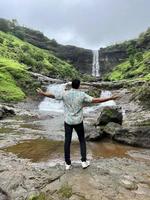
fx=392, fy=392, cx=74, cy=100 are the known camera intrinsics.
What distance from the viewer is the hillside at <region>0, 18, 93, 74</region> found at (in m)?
145

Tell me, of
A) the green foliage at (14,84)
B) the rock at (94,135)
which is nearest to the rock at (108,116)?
the rock at (94,135)

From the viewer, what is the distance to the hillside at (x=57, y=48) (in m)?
145

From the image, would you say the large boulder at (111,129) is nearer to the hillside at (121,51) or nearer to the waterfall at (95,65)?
the hillside at (121,51)

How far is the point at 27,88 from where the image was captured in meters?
64.6

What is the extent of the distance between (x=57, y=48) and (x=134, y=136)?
146062 millimetres

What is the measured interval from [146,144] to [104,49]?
141 meters

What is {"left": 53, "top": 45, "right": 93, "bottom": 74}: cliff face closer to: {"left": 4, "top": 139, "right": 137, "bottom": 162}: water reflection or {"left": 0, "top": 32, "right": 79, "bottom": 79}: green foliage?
{"left": 0, "top": 32, "right": 79, "bottom": 79}: green foliage

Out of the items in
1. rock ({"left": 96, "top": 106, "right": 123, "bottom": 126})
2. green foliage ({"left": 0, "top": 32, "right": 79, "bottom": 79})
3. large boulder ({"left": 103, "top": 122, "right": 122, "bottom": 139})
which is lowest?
large boulder ({"left": 103, "top": 122, "right": 122, "bottom": 139})

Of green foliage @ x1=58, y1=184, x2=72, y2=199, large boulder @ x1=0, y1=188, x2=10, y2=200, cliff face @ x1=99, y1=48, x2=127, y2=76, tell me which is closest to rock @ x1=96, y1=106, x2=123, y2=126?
green foliage @ x1=58, y1=184, x2=72, y2=199

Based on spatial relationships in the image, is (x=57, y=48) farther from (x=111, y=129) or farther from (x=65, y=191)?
(x=65, y=191)

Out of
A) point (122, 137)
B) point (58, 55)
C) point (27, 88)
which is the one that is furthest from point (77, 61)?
point (122, 137)

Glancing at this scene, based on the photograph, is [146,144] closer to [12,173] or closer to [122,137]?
[122,137]

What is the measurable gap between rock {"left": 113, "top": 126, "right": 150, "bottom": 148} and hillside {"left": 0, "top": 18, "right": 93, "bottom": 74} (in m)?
118

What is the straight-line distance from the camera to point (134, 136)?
20734 mm
